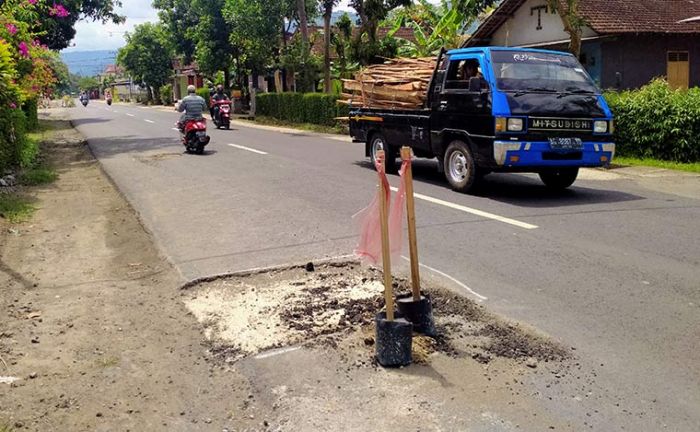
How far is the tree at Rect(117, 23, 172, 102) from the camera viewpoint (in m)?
68.3

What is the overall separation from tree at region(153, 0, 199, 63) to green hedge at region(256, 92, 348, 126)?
53.2ft

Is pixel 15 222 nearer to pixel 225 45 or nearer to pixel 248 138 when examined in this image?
pixel 248 138

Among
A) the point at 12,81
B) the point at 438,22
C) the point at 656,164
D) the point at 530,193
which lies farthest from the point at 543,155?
the point at 438,22

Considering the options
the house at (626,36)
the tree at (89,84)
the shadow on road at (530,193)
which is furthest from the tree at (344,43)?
the tree at (89,84)

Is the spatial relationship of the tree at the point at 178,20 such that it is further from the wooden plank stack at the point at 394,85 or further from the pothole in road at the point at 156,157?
the wooden plank stack at the point at 394,85

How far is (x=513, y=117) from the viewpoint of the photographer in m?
9.36

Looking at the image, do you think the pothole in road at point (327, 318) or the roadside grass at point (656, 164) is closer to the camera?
the pothole in road at point (327, 318)

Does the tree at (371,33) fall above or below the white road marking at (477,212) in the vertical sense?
above

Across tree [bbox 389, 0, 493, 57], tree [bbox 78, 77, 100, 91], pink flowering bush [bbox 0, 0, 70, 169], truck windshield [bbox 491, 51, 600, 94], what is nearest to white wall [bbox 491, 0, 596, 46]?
tree [bbox 389, 0, 493, 57]

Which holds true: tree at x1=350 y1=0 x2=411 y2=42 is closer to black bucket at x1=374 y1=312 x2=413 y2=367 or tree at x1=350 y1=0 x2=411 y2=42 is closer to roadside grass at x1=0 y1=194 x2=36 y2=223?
roadside grass at x1=0 y1=194 x2=36 y2=223

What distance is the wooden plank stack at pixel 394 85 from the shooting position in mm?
11336

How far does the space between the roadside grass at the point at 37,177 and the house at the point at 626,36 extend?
54.5 ft

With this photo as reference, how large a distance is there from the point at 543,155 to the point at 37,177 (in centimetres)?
929

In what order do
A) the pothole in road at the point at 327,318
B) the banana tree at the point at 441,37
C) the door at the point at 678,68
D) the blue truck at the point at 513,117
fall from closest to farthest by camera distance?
the pothole in road at the point at 327,318
the blue truck at the point at 513,117
the door at the point at 678,68
the banana tree at the point at 441,37
